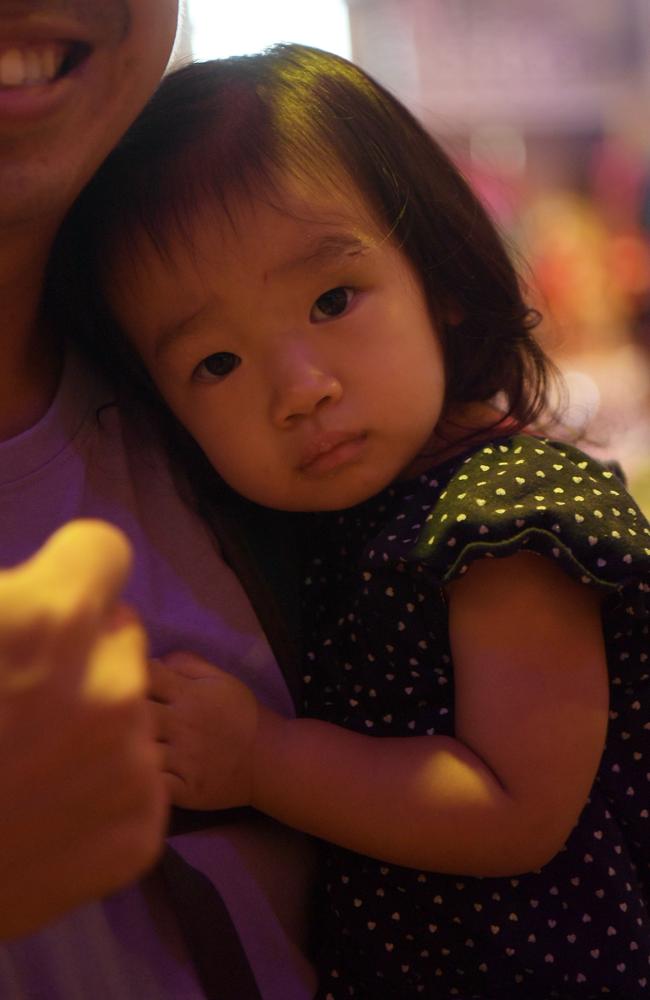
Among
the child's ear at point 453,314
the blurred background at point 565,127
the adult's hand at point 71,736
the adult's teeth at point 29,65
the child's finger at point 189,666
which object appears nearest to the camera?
the adult's hand at point 71,736

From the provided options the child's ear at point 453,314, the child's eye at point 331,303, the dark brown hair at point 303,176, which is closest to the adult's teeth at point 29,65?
the dark brown hair at point 303,176

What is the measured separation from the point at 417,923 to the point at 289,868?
0.34 ft

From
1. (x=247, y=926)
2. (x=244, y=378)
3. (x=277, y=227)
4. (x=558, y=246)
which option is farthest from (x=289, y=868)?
(x=558, y=246)

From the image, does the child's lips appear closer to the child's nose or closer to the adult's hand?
the child's nose

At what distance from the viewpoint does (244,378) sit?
0.91 metres

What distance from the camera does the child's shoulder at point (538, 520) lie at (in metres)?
0.80

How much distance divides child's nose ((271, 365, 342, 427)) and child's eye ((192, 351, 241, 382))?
0.06 meters

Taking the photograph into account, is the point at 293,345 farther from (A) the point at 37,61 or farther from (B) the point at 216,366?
(A) the point at 37,61

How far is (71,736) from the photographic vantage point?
469mm

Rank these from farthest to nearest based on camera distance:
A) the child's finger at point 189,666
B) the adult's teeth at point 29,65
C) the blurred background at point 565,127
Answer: the blurred background at point 565,127
the child's finger at point 189,666
the adult's teeth at point 29,65

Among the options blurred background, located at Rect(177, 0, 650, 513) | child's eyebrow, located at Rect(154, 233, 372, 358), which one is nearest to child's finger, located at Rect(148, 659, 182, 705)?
child's eyebrow, located at Rect(154, 233, 372, 358)

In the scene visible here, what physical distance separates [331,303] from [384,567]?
21 cm

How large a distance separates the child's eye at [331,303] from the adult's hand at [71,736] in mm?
461

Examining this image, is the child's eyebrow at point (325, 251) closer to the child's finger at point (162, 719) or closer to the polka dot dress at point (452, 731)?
the polka dot dress at point (452, 731)
